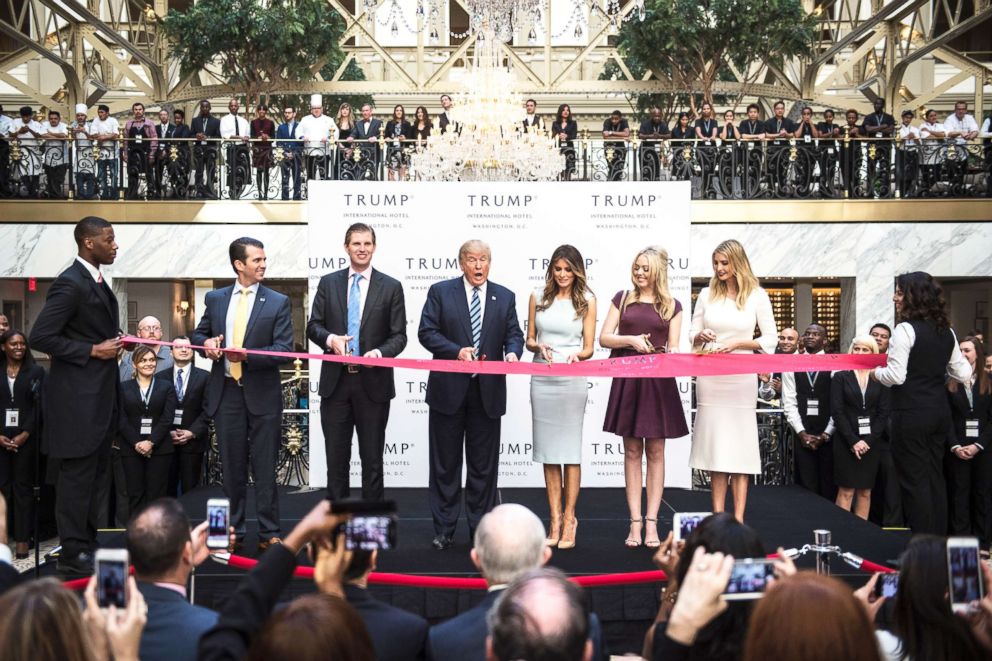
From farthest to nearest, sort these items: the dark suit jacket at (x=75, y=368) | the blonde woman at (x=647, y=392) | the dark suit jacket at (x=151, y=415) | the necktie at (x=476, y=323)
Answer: the dark suit jacket at (x=151, y=415), the necktie at (x=476, y=323), the blonde woman at (x=647, y=392), the dark suit jacket at (x=75, y=368)

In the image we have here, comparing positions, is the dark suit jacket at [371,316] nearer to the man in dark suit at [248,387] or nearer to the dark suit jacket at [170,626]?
the man in dark suit at [248,387]

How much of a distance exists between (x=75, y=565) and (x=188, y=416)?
2752 millimetres

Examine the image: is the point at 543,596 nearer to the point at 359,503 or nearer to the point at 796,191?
the point at 359,503

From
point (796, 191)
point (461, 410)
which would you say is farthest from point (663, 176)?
point (461, 410)

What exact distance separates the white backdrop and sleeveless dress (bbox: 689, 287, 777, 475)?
1.97 meters

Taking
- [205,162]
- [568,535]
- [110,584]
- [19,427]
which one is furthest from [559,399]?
[205,162]

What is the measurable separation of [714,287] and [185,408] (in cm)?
418

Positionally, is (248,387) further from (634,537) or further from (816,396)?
(816,396)

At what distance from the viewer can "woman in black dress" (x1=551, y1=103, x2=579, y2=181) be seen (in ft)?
47.7

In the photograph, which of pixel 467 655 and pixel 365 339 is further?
pixel 365 339

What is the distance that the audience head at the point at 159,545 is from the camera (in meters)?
2.91

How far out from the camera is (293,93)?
19234mm

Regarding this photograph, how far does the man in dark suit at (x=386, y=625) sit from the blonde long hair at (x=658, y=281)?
10.8ft

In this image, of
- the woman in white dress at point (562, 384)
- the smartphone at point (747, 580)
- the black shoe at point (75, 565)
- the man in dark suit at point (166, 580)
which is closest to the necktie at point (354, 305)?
the woman in white dress at point (562, 384)
